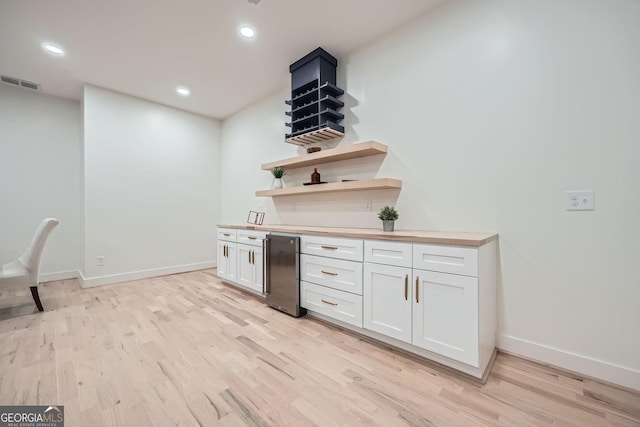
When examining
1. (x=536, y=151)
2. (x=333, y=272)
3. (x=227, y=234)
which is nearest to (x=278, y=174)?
(x=227, y=234)

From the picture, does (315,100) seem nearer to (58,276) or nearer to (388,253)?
(388,253)

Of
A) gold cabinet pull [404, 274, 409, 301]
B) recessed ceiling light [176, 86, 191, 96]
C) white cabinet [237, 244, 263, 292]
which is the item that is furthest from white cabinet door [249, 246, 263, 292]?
recessed ceiling light [176, 86, 191, 96]

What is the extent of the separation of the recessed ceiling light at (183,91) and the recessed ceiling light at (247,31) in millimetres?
1646

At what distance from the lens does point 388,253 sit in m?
1.98

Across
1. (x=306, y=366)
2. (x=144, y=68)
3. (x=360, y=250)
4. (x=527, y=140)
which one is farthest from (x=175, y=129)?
(x=527, y=140)

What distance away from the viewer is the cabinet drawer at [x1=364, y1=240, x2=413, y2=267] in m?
1.88

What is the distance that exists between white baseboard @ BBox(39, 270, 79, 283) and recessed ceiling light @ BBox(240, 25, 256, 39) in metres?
4.50

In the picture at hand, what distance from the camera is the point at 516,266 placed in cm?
193

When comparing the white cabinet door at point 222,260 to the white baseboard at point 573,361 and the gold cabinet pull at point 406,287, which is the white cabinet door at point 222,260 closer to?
the gold cabinet pull at point 406,287

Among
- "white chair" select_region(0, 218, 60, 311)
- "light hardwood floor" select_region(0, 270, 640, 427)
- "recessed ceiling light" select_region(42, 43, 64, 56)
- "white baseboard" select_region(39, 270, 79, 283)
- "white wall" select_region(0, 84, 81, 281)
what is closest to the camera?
"light hardwood floor" select_region(0, 270, 640, 427)

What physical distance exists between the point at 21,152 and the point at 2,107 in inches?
24.5

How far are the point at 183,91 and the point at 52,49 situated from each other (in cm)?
137

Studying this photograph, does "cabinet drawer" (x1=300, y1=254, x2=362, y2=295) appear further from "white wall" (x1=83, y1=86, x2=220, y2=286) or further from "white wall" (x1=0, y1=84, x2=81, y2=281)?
"white wall" (x1=0, y1=84, x2=81, y2=281)

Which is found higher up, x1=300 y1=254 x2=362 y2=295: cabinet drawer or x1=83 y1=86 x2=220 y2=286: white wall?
x1=83 y1=86 x2=220 y2=286: white wall
